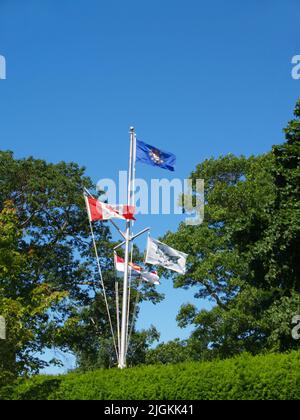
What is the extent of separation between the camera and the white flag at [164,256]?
24.5 meters

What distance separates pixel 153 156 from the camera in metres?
25.7

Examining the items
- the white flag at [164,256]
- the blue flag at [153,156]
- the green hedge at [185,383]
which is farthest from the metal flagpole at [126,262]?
the green hedge at [185,383]

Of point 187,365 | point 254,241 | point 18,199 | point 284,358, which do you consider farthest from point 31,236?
point 284,358

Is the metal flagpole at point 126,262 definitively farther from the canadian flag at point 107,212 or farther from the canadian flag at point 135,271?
the canadian flag at point 135,271

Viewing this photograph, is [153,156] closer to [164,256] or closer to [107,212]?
[107,212]

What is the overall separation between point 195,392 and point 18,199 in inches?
839

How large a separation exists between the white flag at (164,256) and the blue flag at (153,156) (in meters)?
3.28

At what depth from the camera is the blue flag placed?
25.6 m

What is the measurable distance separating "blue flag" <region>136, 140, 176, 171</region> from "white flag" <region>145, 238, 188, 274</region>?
328cm

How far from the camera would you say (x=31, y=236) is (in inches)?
1444

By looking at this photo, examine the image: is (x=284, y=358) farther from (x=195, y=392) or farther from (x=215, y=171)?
(x=215, y=171)

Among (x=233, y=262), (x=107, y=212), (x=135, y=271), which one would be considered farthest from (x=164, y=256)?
(x=233, y=262)

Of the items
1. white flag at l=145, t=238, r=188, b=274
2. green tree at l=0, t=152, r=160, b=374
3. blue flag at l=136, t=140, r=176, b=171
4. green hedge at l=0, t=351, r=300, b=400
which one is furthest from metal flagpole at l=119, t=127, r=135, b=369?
green tree at l=0, t=152, r=160, b=374

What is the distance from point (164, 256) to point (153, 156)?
4.21 metres
